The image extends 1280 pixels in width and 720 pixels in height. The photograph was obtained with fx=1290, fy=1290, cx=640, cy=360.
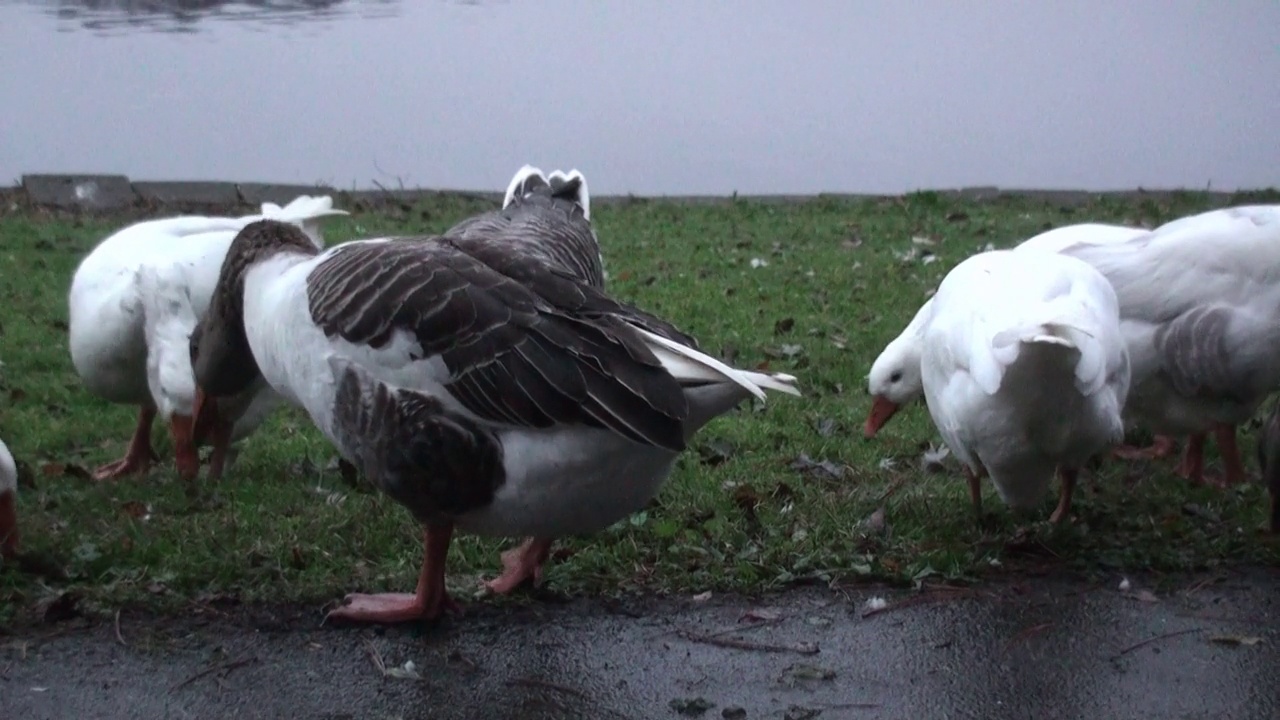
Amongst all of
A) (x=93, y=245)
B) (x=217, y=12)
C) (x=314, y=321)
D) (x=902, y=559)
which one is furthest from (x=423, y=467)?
(x=217, y=12)

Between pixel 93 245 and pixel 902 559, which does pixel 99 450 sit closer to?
pixel 902 559

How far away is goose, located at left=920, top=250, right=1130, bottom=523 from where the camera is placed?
354 centimetres

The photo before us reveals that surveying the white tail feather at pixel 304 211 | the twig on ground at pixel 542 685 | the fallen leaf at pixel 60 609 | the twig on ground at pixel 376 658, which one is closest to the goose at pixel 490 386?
the twig on ground at pixel 376 658

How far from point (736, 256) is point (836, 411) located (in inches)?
154

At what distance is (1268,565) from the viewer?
13.1 ft

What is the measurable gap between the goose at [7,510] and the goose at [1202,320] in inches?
149

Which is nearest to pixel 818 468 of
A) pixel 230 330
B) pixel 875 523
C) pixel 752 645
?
pixel 875 523

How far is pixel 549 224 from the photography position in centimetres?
512

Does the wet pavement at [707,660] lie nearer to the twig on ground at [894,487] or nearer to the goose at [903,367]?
the twig on ground at [894,487]

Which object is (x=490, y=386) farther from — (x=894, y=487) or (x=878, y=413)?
(x=878, y=413)

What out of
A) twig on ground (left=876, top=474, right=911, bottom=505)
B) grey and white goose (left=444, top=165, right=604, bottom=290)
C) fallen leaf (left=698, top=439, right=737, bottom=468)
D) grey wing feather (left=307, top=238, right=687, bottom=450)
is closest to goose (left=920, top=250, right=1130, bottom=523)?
twig on ground (left=876, top=474, right=911, bottom=505)

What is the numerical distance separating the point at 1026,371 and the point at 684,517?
126 centimetres

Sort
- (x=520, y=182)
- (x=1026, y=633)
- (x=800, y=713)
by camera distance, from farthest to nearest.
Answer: (x=520, y=182), (x=1026, y=633), (x=800, y=713)

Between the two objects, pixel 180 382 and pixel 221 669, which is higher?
pixel 180 382
